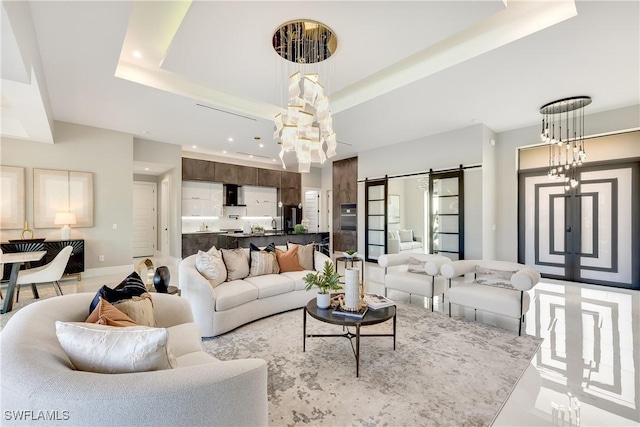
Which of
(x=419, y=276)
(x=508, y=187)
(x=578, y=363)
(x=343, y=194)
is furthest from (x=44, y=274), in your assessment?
(x=508, y=187)

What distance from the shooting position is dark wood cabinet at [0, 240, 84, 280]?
463cm

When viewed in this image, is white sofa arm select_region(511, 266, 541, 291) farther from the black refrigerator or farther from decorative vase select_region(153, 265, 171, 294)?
the black refrigerator

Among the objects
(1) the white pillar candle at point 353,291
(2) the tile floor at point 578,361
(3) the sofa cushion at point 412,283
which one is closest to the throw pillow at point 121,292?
(1) the white pillar candle at point 353,291

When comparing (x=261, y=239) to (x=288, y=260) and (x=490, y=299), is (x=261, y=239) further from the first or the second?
(x=490, y=299)

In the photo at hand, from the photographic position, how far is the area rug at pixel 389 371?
5.93ft

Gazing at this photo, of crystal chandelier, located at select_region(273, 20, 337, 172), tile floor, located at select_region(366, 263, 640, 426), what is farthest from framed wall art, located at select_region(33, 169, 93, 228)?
tile floor, located at select_region(366, 263, 640, 426)

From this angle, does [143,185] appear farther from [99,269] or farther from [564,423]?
[564,423]

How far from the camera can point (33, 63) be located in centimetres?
281

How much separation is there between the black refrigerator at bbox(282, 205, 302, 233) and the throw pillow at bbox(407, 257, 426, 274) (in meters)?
5.71

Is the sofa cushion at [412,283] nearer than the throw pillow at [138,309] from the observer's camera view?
No

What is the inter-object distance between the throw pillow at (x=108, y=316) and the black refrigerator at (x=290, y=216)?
7.90m

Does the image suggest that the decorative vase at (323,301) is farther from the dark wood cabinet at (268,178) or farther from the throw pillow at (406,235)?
the dark wood cabinet at (268,178)

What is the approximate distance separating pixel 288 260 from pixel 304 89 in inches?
91.7

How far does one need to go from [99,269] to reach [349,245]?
20.9 ft
